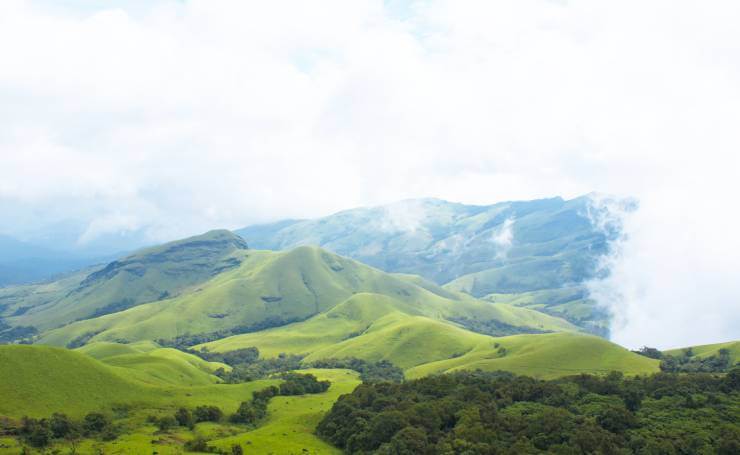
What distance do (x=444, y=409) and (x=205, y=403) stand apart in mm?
80210

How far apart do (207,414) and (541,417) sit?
94.4 meters

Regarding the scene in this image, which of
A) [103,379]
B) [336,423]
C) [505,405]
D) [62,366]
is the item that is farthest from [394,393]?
[62,366]

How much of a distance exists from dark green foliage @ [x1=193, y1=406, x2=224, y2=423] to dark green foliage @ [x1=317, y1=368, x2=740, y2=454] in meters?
33.9

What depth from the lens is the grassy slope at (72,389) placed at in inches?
5965

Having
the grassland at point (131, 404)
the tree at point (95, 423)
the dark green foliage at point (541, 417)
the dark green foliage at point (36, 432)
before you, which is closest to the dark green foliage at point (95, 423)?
the tree at point (95, 423)

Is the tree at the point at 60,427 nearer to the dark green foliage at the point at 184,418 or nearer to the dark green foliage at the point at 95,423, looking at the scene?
the dark green foliage at the point at 95,423

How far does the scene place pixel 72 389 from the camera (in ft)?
537

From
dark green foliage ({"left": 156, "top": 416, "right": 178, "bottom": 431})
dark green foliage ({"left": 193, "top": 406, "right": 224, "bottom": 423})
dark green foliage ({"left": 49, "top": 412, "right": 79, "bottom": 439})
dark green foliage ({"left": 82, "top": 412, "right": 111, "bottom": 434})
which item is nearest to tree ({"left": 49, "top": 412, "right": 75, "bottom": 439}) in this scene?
dark green foliage ({"left": 49, "top": 412, "right": 79, "bottom": 439})

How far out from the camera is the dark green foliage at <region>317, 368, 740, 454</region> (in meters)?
109

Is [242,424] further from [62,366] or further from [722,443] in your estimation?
[722,443]

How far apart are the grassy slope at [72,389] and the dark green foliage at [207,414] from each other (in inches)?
339

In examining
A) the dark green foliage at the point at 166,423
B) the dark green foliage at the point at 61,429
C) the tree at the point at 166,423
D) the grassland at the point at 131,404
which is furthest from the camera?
the dark green foliage at the point at 166,423

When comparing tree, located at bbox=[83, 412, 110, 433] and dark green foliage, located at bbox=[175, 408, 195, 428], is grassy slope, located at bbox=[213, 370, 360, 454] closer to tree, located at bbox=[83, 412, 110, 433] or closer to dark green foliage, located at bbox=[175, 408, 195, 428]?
dark green foliage, located at bbox=[175, 408, 195, 428]

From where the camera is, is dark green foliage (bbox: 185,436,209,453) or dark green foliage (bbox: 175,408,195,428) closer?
dark green foliage (bbox: 185,436,209,453)
